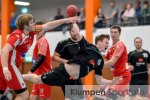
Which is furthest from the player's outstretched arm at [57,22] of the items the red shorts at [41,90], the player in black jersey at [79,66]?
the red shorts at [41,90]

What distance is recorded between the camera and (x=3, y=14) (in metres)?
20.3

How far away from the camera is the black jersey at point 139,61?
10053 millimetres

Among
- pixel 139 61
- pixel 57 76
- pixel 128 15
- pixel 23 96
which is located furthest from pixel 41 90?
pixel 128 15

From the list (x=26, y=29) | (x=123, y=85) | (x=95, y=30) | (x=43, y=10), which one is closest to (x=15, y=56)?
(x=26, y=29)

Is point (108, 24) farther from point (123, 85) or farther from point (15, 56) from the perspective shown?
point (15, 56)

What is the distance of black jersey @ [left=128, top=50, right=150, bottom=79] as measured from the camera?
10053mm

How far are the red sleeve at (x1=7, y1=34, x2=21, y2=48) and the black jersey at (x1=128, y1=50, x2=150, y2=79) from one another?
4.57 m

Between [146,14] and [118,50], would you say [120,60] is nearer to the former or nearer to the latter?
[118,50]

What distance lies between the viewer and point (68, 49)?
24.6 ft

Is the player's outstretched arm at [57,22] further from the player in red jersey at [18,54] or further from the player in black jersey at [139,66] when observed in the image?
the player in black jersey at [139,66]

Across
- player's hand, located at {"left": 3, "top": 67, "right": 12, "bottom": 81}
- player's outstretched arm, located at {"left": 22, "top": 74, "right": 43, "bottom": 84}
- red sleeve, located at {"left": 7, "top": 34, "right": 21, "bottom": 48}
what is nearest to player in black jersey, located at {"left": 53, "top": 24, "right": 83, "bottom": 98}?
player's outstretched arm, located at {"left": 22, "top": 74, "right": 43, "bottom": 84}

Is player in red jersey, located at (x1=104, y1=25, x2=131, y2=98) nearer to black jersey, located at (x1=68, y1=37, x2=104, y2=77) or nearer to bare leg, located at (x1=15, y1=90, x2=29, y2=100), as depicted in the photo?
black jersey, located at (x1=68, y1=37, x2=104, y2=77)

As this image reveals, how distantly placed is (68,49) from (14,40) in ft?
4.94

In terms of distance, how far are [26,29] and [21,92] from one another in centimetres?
115
